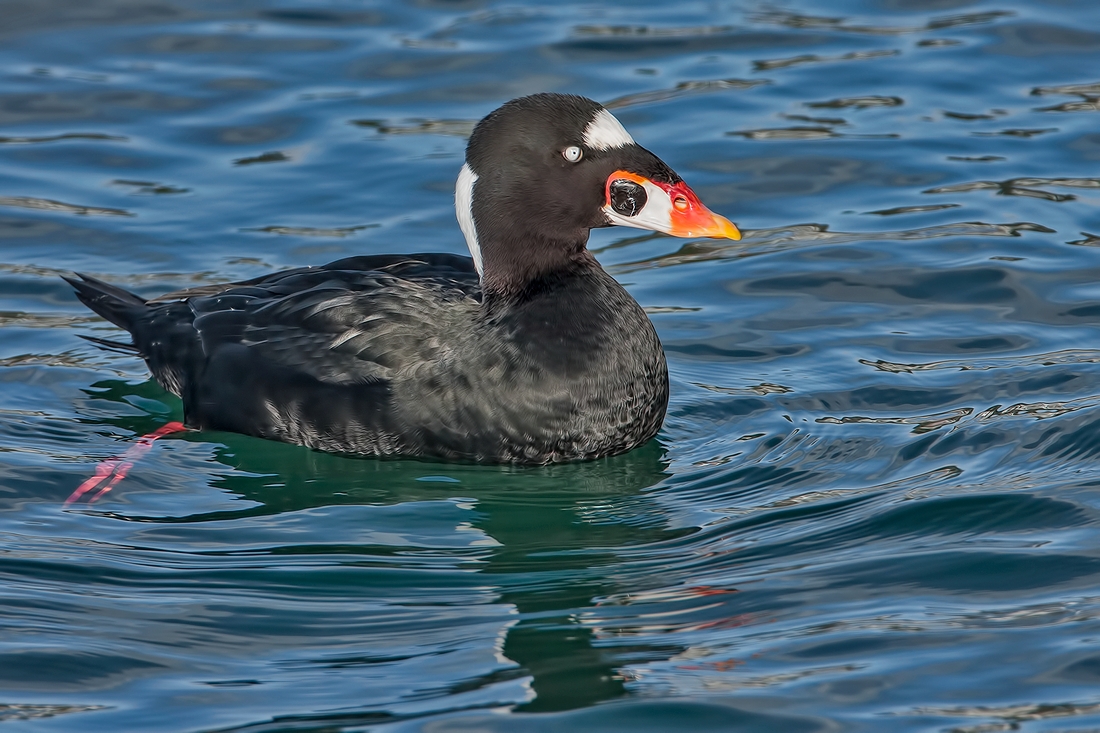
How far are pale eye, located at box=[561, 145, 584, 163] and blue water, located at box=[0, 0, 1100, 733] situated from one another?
1.33 meters

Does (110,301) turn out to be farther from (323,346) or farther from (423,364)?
(423,364)

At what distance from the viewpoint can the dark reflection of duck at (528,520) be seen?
5184 mm

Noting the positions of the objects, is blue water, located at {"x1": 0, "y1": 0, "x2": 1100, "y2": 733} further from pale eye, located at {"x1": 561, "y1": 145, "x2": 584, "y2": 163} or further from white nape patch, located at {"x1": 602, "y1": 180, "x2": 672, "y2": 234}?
pale eye, located at {"x1": 561, "y1": 145, "x2": 584, "y2": 163}

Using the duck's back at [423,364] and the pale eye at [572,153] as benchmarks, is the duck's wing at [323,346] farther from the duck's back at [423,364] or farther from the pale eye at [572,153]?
the pale eye at [572,153]

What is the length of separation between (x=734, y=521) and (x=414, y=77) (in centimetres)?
655

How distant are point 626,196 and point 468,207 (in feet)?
2.39

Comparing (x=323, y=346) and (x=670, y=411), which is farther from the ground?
(x=323, y=346)

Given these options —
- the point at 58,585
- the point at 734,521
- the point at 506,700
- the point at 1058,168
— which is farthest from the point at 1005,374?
the point at 58,585

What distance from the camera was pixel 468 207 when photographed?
7.11 meters

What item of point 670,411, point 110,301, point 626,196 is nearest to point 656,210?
point 626,196

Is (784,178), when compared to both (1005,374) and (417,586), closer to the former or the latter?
(1005,374)

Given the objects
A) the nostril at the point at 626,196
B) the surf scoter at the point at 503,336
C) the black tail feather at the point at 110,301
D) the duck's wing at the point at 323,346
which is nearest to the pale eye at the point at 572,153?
the surf scoter at the point at 503,336

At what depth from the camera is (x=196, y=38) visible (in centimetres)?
1269

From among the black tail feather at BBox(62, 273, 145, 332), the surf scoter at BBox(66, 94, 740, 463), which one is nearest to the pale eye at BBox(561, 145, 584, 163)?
the surf scoter at BBox(66, 94, 740, 463)
